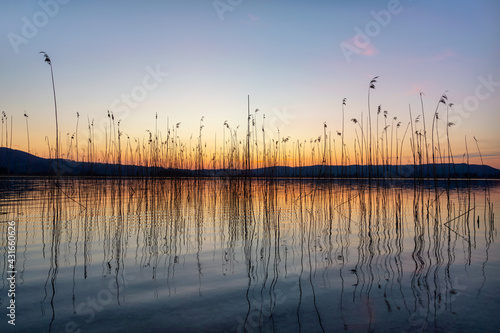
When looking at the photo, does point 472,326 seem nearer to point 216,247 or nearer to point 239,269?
point 239,269

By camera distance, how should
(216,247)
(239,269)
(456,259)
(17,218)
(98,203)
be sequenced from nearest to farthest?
(239,269)
(456,259)
(216,247)
(17,218)
(98,203)

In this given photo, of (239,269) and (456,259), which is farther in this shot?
(456,259)

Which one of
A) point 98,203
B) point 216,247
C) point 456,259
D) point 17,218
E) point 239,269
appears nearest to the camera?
point 239,269

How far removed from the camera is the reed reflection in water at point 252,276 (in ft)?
6.57

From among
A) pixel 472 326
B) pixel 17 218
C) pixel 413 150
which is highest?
pixel 413 150

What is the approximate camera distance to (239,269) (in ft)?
9.80

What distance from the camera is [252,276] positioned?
9.14 ft

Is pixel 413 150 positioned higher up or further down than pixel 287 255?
higher up

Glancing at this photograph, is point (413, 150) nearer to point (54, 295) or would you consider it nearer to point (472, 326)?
point (472, 326)

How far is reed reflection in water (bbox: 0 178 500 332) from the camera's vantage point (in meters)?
2.00

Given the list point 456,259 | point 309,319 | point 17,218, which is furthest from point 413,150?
point 17,218

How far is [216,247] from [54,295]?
5.93 ft

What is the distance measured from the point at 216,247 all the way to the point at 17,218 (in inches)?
148

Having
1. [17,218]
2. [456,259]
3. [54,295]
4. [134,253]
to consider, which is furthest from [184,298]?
[17,218]
